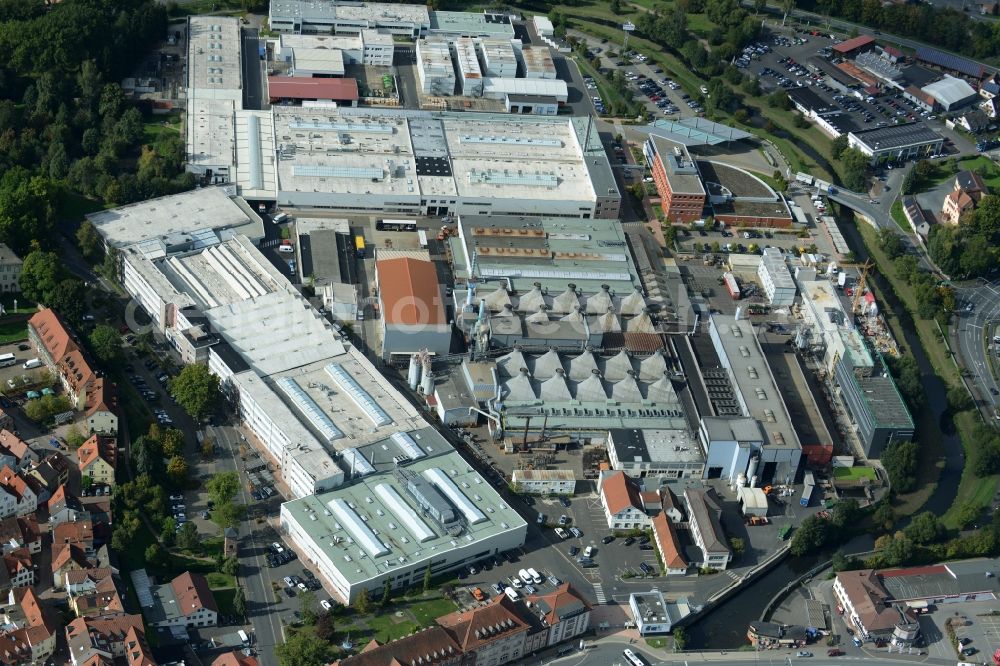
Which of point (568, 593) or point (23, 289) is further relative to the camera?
point (23, 289)

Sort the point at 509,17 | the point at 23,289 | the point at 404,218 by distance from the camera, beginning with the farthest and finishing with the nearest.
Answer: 1. the point at 509,17
2. the point at 404,218
3. the point at 23,289

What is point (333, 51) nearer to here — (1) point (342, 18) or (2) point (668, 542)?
(1) point (342, 18)

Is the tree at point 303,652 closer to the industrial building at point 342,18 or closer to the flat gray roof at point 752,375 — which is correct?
the flat gray roof at point 752,375

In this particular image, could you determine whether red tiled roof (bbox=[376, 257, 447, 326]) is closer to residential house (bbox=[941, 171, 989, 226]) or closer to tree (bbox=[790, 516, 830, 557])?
tree (bbox=[790, 516, 830, 557])

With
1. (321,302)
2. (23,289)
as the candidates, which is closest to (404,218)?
(321,302)

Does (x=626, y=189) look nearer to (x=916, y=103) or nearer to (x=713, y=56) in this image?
(x=713, y=56)

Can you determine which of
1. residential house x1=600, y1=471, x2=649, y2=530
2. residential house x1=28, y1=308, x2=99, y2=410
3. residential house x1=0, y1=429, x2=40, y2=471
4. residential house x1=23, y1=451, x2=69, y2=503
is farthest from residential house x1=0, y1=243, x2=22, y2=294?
residential house x1=600, y1=471, x2=649, y2=530

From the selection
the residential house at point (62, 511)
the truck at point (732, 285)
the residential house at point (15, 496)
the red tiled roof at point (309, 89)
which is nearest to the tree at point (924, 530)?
the truck at point (732, 285)
